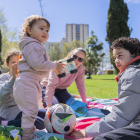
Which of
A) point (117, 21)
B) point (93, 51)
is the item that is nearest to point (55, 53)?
point (93, 51)

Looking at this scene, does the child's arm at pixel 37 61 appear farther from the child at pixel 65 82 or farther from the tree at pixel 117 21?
the tree at pixel 117 21

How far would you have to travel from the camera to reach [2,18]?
25.1 m

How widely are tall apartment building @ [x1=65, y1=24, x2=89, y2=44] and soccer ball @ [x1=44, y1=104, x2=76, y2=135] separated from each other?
8449 centimetres

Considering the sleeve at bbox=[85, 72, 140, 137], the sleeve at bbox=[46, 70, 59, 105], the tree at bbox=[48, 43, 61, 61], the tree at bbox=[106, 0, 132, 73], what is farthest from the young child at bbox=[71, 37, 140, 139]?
the tree at bbox=[48, 43, 61, 61]

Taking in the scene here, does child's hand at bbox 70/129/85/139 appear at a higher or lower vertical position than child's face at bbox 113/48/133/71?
lower

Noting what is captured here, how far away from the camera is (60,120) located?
2.13m

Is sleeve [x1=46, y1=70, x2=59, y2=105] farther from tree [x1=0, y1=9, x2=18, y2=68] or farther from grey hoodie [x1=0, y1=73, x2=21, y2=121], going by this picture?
tree [x1=0, y1=9, x2=18, y2=68]

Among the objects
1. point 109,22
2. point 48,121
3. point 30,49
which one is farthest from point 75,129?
point 109,22

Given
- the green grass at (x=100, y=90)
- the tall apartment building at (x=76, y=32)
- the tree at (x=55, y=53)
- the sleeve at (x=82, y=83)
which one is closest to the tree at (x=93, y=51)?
the tree at (x=55, y=53)

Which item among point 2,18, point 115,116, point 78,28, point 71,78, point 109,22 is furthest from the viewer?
point 78,28

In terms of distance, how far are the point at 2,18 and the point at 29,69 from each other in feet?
86.6

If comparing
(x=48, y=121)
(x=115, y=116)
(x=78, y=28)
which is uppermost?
(x=78, y=28)

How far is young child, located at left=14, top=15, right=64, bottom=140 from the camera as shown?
6.71ft

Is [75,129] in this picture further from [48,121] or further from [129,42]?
[129,42]
